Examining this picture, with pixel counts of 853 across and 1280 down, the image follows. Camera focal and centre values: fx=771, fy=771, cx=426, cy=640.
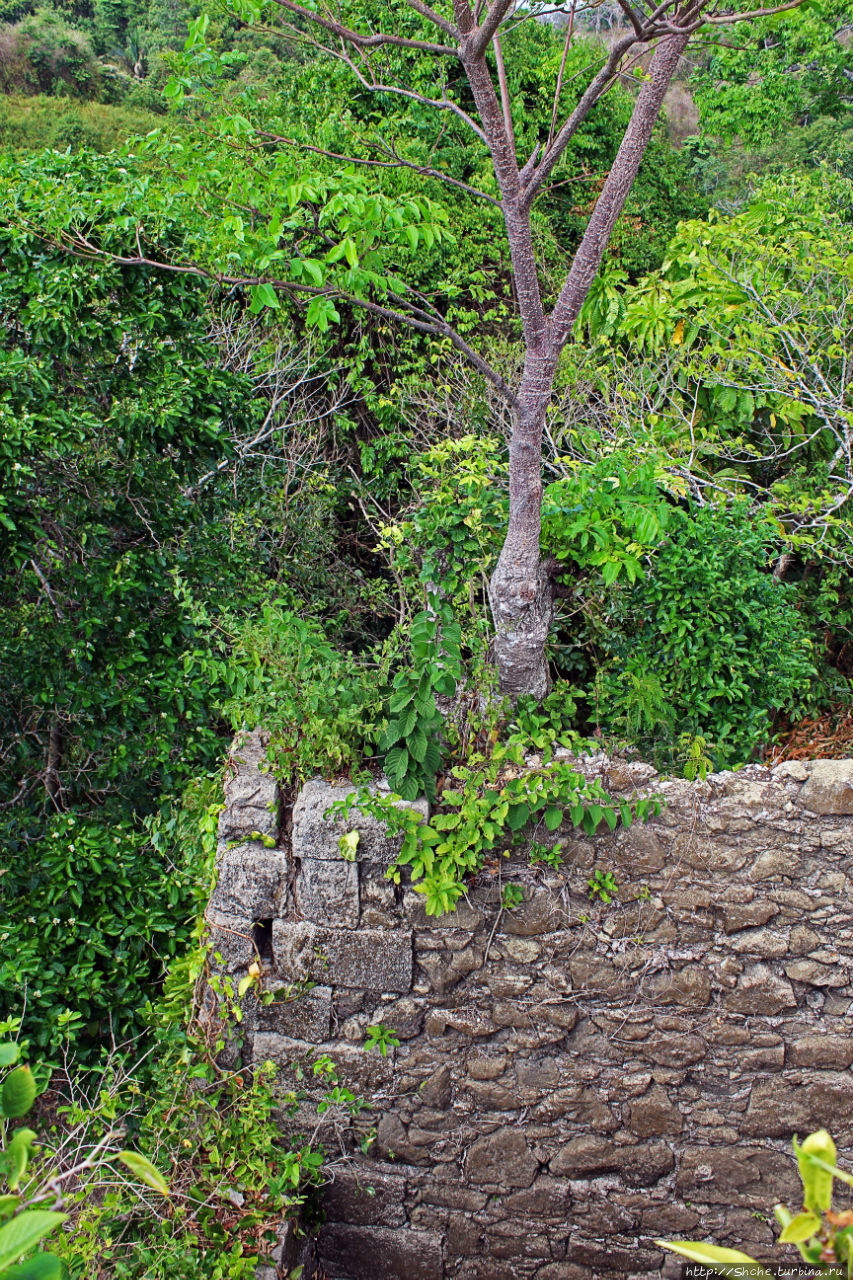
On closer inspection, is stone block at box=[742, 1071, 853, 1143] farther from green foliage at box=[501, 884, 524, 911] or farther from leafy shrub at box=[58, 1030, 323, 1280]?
leafy shrub at box=[58, 1030, 323, 1280]

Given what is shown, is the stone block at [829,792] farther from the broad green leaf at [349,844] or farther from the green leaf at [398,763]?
the broad green leaf at [349,844]

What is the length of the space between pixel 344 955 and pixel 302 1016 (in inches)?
14.4

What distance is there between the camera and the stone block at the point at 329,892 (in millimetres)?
3225

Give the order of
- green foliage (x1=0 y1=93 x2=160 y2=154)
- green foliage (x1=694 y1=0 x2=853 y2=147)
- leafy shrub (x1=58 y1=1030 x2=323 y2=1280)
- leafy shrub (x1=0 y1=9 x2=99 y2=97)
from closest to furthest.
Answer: leafy shrub (x1=58 y1=1030 x2=323 y2=1280), green foliage (x1=694 y1=0 x2=853 y2=147), green foliage (x1=0 y1=93 x2=160 y2=154), leafy shrub (x1=0 y1=9 x2=99 y2=97)

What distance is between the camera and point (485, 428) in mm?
6180

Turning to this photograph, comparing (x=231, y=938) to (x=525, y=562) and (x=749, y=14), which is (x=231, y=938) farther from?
(x=749, y=14)

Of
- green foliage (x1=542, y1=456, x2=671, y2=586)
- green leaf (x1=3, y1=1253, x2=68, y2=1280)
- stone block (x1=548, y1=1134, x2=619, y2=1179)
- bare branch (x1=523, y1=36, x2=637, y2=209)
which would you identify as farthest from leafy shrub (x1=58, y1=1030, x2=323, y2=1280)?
bare branch (x1=523, y1=36, x2=637, y2=209)

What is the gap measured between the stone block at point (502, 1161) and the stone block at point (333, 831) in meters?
1.33

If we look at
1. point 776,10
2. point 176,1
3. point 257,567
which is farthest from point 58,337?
point 176,1

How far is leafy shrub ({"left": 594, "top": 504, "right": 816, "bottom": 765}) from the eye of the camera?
3.84 meters

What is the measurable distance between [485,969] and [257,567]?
3233mm

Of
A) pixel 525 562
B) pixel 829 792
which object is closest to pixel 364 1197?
pixel 829 792

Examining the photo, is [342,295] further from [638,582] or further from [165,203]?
[638,582]

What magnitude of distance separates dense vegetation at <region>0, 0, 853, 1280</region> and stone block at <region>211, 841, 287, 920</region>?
1.05 ft
